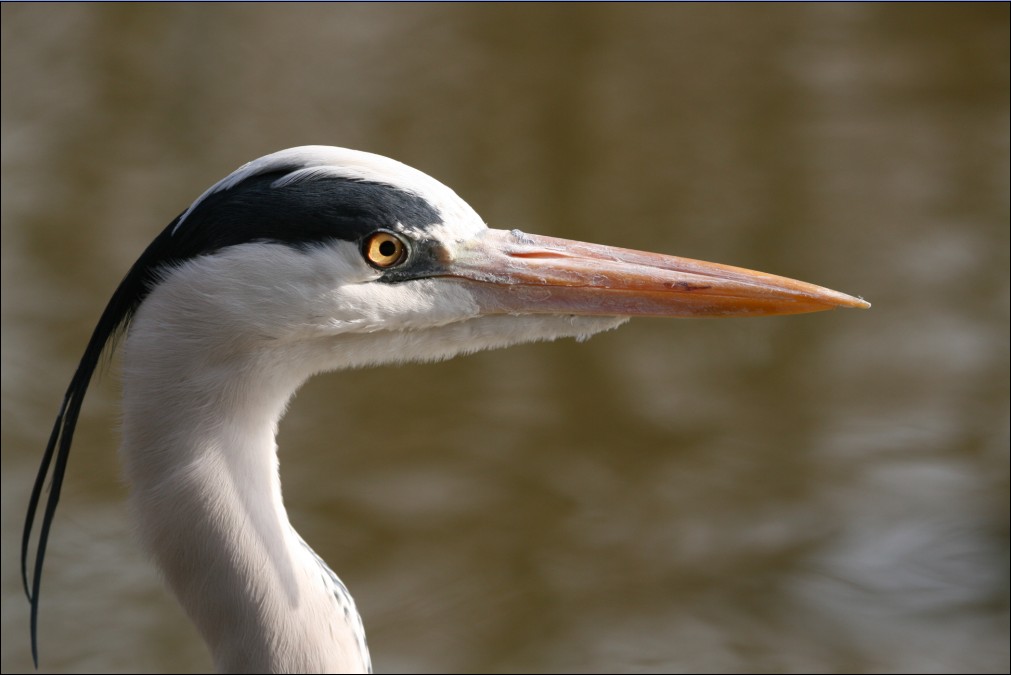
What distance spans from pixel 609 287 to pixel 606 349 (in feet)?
8.48

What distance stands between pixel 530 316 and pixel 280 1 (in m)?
4.61

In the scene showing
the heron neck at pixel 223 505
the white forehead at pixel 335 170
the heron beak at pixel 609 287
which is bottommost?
the heron neck at pixel 223 505

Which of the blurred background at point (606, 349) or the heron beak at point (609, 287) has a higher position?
the blurred background at point (606, 349)

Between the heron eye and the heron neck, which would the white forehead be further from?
the heron neck

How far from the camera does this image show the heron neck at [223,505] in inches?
76.2

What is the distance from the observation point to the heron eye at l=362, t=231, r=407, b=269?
1.98 metres

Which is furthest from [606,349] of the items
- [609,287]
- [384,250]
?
[384,250]

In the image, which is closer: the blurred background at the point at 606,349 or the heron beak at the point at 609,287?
the heron beak at the point at 609,287

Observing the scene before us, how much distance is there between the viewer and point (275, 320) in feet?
6.33

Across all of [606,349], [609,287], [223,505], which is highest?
[606,349]

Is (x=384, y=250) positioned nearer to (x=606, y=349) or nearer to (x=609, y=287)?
(x=609, y=287)

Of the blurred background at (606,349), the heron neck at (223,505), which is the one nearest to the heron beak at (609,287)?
the heron neck at (223,505)

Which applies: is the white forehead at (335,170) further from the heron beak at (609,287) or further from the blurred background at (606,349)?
the blurred background at (606,349)

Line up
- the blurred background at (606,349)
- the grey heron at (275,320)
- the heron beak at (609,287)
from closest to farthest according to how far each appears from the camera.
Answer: the grey heron at (275,320) < the heron beak at (609,287) < the blurred background at (606,349)
